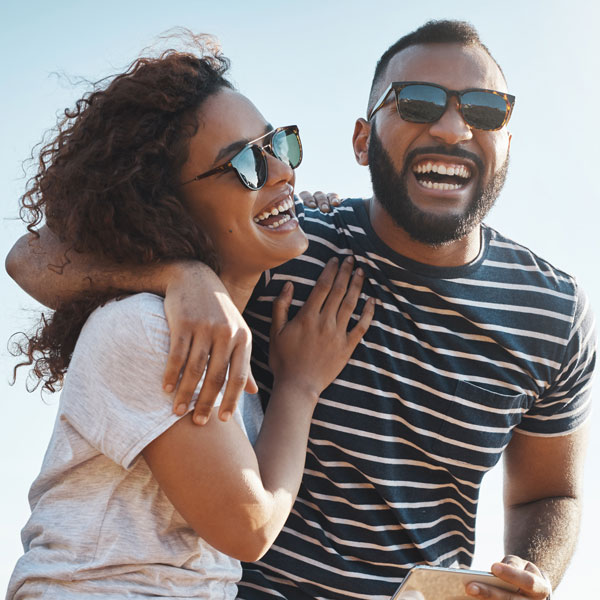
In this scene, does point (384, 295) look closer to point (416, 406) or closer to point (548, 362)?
point (416, 406)

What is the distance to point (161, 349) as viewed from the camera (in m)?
2.36

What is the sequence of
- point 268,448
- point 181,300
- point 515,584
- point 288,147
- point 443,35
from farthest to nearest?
point 443,35, point 288,147, point 268,448, point 515,584, point 181,300

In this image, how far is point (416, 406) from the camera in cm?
324

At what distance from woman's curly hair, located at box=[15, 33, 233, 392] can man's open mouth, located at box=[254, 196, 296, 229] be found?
11.6 inches

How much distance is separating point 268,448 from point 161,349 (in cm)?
61

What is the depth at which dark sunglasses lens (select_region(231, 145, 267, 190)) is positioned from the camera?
2902 millimetres

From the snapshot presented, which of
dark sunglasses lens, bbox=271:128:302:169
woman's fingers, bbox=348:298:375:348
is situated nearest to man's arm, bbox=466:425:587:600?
woman's fingers, bbox=348:298:375:348

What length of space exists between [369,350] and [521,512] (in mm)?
1196

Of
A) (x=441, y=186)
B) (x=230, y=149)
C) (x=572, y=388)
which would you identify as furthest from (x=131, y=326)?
(x=572, y=388)

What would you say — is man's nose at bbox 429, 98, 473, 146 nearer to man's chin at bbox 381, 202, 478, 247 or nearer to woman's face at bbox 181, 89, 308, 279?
man's chin at bbox 381, 202, 478, 247

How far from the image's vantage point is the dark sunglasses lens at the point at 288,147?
3.07 m

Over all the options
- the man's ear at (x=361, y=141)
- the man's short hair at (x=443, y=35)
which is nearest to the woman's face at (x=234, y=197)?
the man's ear at (x=361, y=141)

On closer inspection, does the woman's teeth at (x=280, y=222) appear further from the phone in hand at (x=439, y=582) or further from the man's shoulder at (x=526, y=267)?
the phone in hand at (x=439, y=582)

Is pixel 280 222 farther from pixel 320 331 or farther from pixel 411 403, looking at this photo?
pixel 411 403
